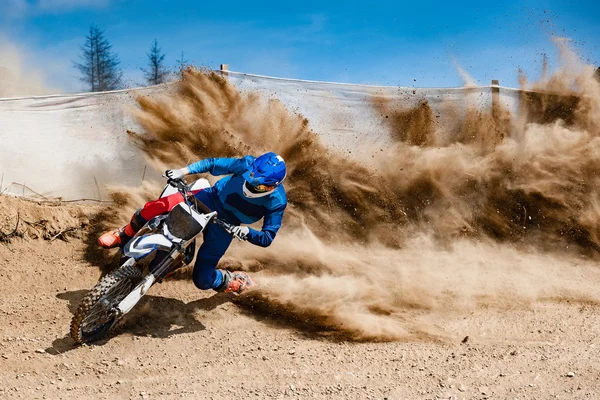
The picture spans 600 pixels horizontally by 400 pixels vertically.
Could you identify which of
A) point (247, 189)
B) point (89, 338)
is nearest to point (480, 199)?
point (247, 189)

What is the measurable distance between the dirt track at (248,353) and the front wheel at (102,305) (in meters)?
0.15

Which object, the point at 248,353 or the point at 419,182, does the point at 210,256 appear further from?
the point at 419,182

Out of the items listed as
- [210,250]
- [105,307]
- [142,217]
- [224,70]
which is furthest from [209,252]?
[224,70]

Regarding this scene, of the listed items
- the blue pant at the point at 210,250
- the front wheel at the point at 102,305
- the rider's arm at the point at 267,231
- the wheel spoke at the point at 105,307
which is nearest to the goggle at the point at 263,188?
the rider's arm at the point at 267,231

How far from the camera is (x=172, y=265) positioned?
5359 millimetres

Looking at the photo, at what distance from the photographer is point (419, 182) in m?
8.45

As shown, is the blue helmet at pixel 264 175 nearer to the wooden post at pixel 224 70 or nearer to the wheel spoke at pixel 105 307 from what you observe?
the wheel spoke at pixel 105 307

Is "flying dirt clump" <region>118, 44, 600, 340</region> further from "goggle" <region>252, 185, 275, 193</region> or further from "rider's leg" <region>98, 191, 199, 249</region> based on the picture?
"goggle" <region>252, 185, 275, 193</region>

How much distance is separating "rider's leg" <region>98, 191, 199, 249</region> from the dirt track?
0.80 meters

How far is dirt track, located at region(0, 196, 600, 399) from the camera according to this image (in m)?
4.54

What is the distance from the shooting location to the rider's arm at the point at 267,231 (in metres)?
5.34

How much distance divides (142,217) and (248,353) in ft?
5.80

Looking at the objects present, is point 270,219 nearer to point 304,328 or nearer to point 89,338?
point 304,328

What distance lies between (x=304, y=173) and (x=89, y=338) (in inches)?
161
